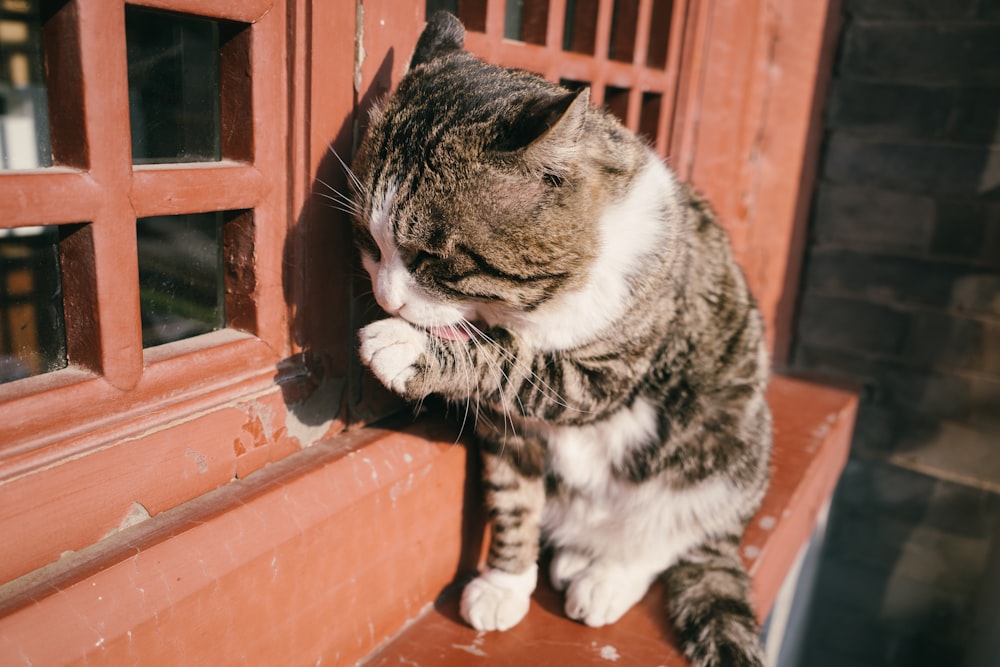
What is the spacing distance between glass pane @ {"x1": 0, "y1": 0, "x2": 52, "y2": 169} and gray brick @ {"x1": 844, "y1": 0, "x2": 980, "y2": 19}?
108 inches

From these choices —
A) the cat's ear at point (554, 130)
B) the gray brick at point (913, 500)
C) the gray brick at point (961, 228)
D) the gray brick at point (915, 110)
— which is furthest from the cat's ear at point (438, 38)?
the gray brick at point (913, 500)

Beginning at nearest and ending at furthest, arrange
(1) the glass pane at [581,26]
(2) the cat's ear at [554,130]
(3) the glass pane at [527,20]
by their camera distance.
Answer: (2) the cat's ear at [554,130] < (3) the glass pane at [527,20] < (1) the glass pane at [581,26]

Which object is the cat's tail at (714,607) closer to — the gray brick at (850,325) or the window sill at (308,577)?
the window sill at (308,577)

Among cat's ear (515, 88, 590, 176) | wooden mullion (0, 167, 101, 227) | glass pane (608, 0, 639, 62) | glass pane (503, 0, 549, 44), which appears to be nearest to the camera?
wooden mullion (0, 167, 101, 227)

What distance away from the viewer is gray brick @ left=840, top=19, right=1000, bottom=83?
2619mm

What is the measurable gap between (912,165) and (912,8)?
0.54m

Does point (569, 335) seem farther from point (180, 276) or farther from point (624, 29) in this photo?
point (624, 29)

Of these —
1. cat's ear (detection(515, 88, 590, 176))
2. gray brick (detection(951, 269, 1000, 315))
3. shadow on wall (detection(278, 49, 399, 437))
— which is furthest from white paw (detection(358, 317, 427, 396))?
gray brick (detection(951, 269, 1000, 315))

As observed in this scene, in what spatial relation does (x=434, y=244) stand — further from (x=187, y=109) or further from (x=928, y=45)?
(x=928, y=45)

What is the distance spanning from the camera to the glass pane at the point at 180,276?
3.74ft

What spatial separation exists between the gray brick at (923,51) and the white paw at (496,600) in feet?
7.43

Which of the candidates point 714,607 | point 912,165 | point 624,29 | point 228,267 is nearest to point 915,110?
point 912,165

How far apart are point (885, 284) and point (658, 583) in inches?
69.2

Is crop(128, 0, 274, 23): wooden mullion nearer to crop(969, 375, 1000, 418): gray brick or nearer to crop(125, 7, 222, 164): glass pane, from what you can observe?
crop(125, 7, 222, 164): glass pane
